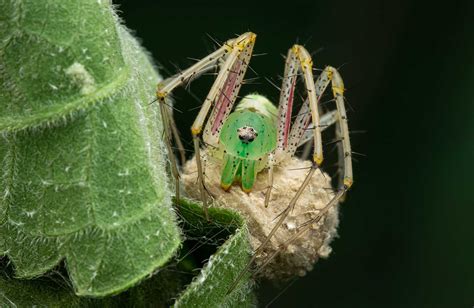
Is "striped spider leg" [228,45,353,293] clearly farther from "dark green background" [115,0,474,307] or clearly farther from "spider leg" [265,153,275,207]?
"dark green background" [115,0,474,307]

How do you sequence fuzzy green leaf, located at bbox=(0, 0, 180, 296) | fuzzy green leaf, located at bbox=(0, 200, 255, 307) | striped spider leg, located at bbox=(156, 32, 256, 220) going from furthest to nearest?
striped spider leg, located at bbox=(156, 32, 256, 220) → fuzzy green leaf, located at bbox=(0, 200, 255, 307) → fuzzy green leaf, located at bbox=(0, 0, 180, 296)

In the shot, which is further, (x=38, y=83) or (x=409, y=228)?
(x=409, y=228)

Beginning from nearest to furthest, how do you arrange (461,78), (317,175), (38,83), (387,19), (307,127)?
(38,83) < (317,175) < (307,127) < (461,78) < (387,19)

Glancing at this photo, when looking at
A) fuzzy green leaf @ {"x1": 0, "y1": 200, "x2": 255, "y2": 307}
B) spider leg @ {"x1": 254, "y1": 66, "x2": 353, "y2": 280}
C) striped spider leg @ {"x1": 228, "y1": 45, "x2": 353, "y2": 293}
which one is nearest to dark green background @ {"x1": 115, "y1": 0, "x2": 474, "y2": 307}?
striped spider leg @ {"x1": 228, "y1": 45, "x2": 353, "y2": 293}

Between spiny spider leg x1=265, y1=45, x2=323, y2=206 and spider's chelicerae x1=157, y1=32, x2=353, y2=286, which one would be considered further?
spiny spider leg x1=265, y1=45, x2=323, y2=206

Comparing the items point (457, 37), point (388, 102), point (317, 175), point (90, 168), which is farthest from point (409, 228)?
point (90, 168)

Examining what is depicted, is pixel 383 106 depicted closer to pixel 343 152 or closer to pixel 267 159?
pixel 343 152

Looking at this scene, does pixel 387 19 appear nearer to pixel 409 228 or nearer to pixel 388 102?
pixel 388 102

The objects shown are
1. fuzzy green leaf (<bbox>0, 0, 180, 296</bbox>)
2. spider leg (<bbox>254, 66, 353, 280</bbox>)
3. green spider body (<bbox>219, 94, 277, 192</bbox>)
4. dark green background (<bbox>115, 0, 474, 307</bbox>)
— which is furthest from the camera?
dark green background (<bbox>115, 0, 474, 307</bbox>)
